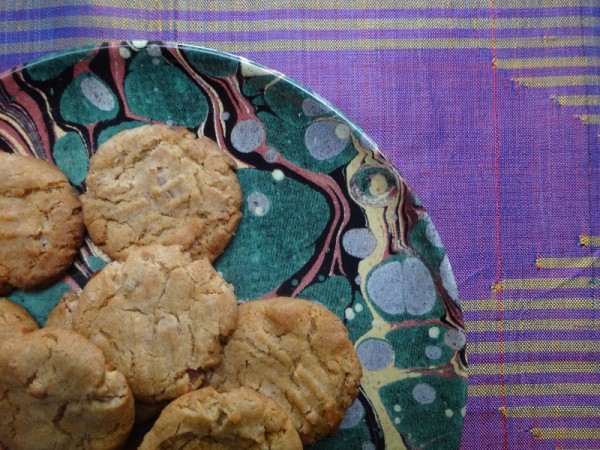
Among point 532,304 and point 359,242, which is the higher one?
point 359,242

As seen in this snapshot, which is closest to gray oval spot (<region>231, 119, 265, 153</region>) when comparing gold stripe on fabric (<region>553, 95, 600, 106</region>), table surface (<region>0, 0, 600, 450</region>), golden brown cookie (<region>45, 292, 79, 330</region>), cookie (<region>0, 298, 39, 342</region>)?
table surface (<region>0, 0, 600, 450</region>)

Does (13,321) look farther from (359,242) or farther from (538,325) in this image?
(538,325)

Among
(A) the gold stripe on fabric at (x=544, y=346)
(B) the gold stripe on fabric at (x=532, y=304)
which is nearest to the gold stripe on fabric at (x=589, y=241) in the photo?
(B) the gold stripe on fabric at (x=532, y=304)

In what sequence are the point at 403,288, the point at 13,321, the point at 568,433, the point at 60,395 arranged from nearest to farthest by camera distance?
the point at 60,395, the point at 13,321, the point at 403,288, the point at 568,433

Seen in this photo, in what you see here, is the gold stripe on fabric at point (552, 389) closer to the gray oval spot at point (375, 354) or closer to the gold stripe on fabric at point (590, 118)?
the gray oval spot at point (375, 354)

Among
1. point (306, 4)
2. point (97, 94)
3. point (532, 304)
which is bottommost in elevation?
point (532, 304)

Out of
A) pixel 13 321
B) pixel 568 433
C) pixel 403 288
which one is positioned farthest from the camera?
pixel 568 433

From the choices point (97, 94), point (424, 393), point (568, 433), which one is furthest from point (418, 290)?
point (97, 94)

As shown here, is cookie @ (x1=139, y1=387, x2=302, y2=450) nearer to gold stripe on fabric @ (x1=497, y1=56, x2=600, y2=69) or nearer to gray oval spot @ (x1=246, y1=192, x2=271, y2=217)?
gray oval spot @ (x1=246, y1=192, x2=271, y2=217)
